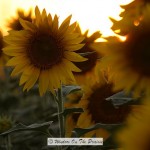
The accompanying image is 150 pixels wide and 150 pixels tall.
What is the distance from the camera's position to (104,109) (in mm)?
1350

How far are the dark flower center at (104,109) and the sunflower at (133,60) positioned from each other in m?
0.29

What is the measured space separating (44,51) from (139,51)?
1.70ft

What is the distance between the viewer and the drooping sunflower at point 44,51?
131cm

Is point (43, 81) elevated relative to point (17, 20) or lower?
lower

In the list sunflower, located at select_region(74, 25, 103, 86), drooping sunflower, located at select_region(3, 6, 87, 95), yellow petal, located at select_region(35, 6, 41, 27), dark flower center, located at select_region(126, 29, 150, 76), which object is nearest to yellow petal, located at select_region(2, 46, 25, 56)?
drooping sunflower, located at select_region(3, 6, 87, 95)

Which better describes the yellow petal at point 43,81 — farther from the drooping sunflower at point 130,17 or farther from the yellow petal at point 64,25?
the drooping sunflower at point 130,17

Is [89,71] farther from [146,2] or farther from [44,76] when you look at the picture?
[146,2]

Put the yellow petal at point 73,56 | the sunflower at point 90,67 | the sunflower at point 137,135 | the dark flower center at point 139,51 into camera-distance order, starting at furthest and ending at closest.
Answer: the sunflower at point 90,67, the yellow petal at point 73,56, the dark flower center at point 139,51, the sunflower at point 137,135

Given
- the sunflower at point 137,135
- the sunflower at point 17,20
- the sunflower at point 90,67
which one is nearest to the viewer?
the sunflower at point 137,135

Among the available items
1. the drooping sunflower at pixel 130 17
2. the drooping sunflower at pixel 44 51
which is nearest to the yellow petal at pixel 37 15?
the drooping sunflower at pixel 44 51

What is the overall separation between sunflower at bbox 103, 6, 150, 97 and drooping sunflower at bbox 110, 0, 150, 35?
0.02m

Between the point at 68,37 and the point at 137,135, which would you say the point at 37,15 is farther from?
the point at 137,135

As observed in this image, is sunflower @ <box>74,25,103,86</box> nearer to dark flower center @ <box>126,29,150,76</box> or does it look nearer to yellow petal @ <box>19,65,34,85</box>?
yellow petal @ <box>19,65,34,85</box>

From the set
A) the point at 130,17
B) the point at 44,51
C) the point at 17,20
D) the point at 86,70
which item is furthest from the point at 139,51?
the point at 17,20
